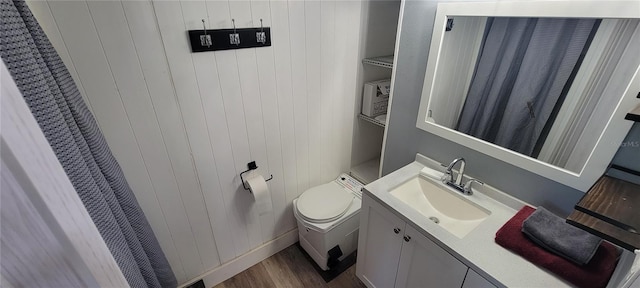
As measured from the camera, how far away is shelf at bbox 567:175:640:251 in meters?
0.66

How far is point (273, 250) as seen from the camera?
Result: 2035 millimetres

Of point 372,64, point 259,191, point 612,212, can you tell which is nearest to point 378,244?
point 259,191

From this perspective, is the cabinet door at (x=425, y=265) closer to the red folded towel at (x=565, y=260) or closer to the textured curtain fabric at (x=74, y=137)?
the red folded towel at (x=565, y=260)

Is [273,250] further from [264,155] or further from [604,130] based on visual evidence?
[604,130]

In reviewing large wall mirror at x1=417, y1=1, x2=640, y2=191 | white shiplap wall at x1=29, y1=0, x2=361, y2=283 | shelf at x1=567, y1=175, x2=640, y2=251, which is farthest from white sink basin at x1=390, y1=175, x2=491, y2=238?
white shiplap wall at x1=29, y1=0, x2=361, y2=283

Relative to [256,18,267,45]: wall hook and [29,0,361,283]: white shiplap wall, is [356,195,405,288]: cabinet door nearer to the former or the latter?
[29,0,361,283]: white shiplap wall

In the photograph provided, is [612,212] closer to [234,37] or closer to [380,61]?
[380,61]

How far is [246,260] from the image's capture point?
6.25ft

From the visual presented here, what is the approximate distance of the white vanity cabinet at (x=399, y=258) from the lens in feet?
3.50

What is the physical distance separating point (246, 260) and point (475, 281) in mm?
1480

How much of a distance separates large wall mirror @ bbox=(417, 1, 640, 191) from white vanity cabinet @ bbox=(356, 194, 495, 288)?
0.52 m

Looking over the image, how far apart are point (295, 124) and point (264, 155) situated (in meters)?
0.28

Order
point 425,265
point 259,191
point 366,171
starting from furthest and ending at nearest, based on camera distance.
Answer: point 366,171
point 259,191
point 425,265

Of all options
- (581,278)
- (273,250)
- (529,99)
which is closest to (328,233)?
(273,250)
